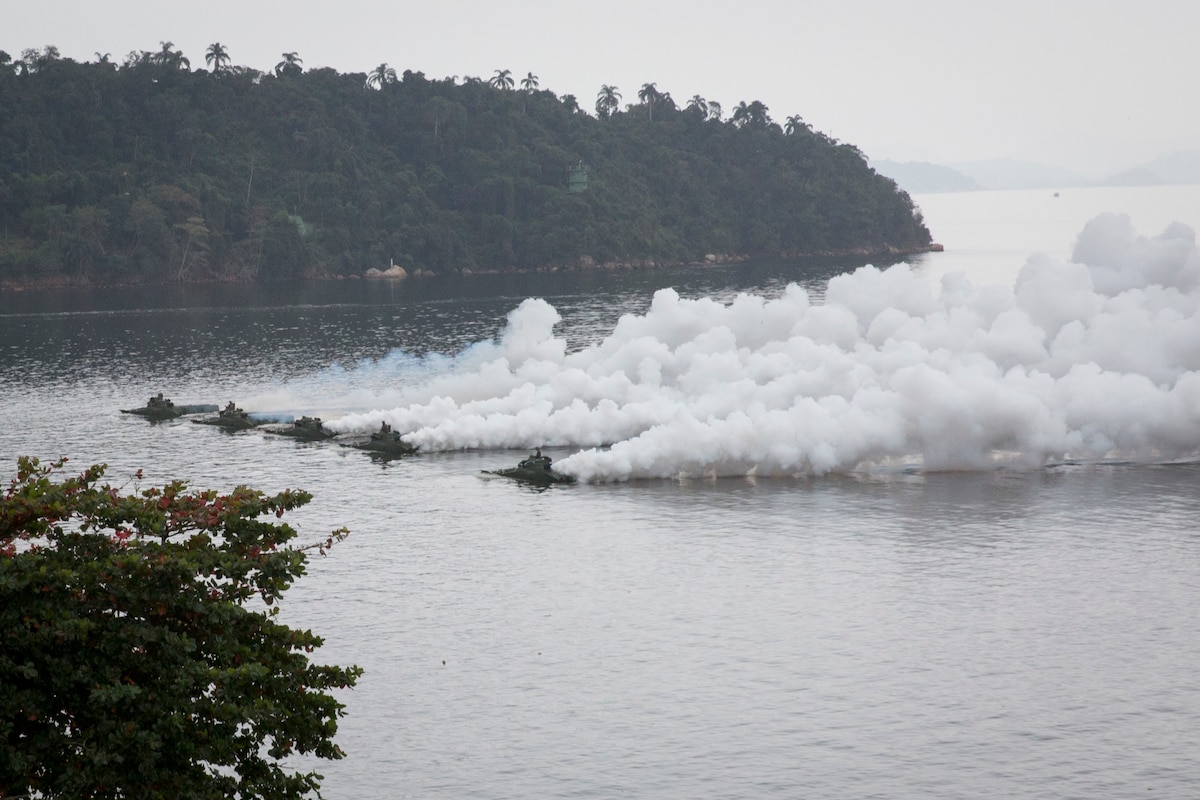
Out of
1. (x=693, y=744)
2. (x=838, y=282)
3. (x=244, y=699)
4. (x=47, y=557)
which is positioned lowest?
(x=693, y=744)

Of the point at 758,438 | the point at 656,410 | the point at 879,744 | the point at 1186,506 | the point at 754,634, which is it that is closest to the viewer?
the point at 879,744

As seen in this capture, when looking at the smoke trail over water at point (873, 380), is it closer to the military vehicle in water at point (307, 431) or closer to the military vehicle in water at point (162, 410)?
the military vehicle in water at point (307, 431)

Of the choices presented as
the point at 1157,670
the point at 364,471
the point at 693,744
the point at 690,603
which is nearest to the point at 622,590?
the point at 690,603

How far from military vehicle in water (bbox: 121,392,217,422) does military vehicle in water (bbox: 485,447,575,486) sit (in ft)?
113

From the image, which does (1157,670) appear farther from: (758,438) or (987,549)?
(758,438)

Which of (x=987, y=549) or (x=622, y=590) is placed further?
(x=987, y=549)

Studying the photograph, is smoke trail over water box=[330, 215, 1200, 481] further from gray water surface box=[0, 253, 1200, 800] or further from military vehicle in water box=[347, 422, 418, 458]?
gray water surface box=[0, 253, 1200, 800]

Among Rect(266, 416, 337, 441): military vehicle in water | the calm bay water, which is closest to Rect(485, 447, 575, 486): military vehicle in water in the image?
the calm bay water

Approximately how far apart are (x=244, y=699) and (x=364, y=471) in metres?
54.9

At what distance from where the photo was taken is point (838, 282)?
96000 mm

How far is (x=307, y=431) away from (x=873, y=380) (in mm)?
37594

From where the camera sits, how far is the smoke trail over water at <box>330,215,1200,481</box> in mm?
79062

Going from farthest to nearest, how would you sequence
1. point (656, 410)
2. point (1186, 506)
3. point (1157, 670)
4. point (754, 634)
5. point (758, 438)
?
point (656, 410) < point (758, 438) < point (1186, 506) < point (754, 634) < point (1157, 670)

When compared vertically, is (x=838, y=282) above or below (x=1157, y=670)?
above
